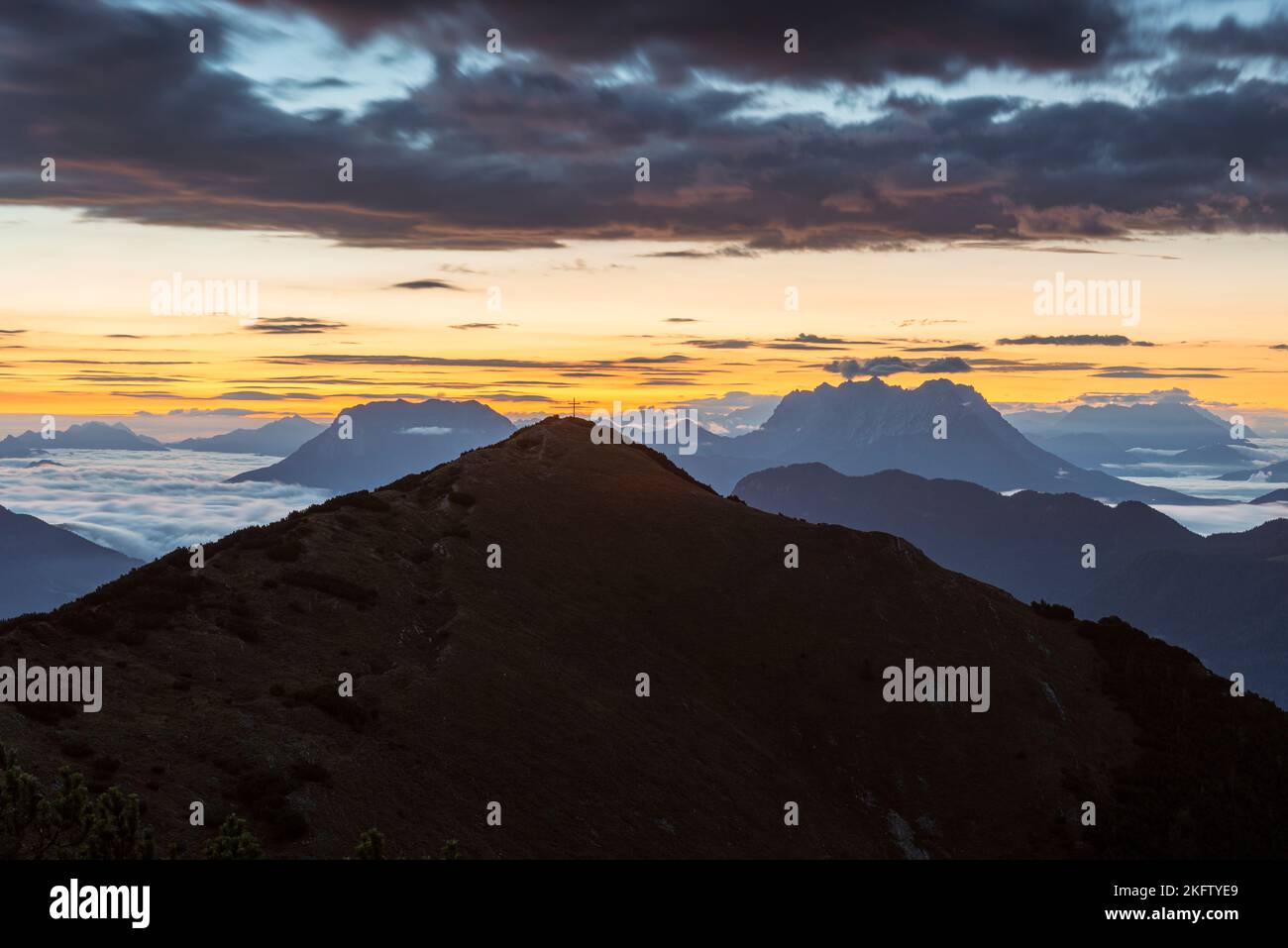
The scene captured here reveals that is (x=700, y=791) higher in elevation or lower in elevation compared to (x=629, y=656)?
lower

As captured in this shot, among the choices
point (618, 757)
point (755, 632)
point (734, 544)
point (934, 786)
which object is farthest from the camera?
point (734, 544)

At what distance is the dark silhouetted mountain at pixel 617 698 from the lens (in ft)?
167

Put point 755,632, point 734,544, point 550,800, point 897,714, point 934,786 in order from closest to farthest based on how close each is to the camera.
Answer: point 550,800 < point 934,786 < point 897,714 < point 755,632 < point 734,544

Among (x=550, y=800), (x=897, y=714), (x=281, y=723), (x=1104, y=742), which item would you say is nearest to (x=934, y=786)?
(x=897, y=714)

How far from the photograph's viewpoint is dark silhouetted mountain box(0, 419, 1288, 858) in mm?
50812

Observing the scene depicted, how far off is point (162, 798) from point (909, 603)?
2812 inches

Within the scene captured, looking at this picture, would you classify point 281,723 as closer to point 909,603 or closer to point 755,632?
point 755,632

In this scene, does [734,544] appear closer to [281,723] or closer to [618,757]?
[618,757]

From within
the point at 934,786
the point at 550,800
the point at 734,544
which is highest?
the point at 734,544

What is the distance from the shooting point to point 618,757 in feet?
209

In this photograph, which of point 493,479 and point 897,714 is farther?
point 493,479

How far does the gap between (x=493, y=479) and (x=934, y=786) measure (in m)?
56.3

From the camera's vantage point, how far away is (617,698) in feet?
239

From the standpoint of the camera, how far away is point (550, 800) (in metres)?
56.4
